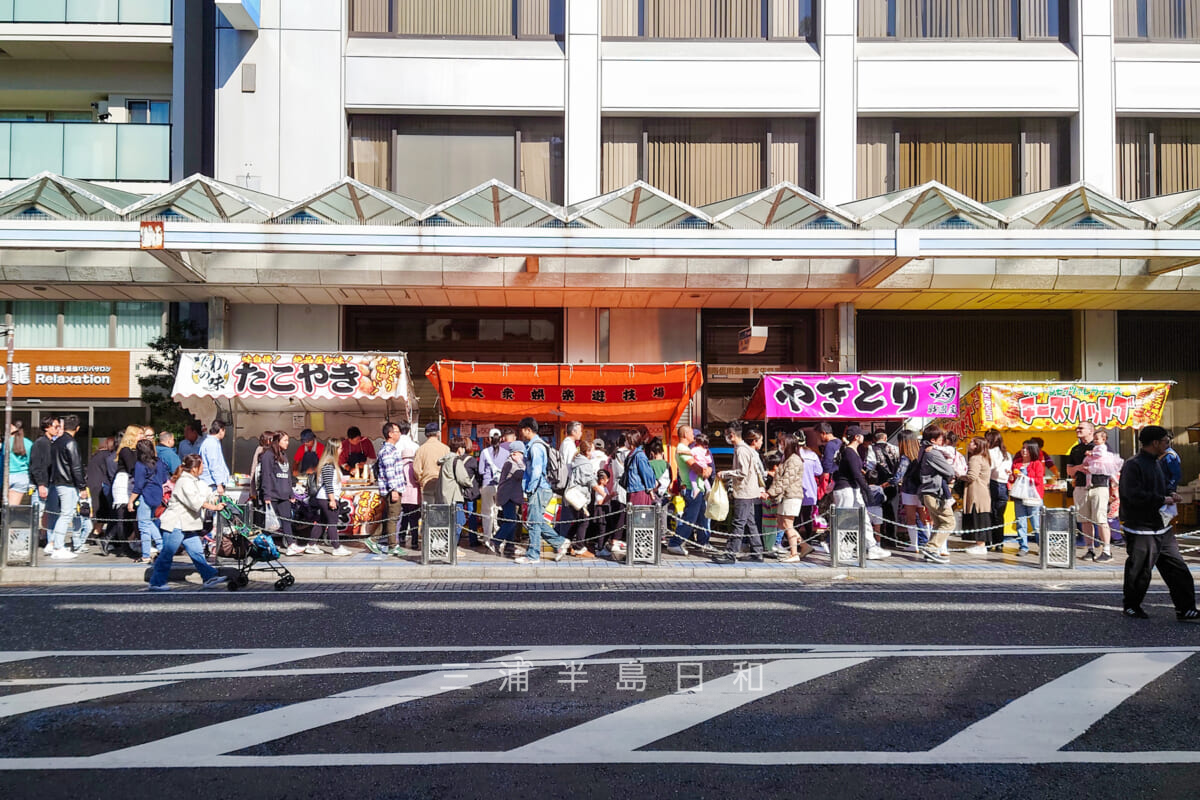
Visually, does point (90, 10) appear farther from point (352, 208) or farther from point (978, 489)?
point (978, 489)

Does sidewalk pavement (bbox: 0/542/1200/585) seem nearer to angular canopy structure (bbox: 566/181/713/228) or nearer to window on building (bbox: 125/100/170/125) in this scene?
angular canopy structure (bbox: 566/181/713/228)

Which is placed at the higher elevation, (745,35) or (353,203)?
(745,35)

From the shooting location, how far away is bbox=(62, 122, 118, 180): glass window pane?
1728cm

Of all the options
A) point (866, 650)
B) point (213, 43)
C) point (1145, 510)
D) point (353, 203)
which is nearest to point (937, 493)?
point (1145, 510)

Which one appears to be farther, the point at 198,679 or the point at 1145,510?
the point at 1145,510

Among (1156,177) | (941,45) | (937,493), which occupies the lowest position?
(937,493)

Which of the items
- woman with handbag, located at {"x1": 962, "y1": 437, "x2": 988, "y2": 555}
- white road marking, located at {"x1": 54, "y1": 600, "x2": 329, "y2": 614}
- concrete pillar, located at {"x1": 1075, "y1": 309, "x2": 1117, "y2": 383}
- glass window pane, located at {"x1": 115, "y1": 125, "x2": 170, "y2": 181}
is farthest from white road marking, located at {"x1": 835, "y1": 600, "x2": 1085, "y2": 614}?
glass window pane, located at {"x1": 115, "y1": 125, "x2": 170, "y2": 181}

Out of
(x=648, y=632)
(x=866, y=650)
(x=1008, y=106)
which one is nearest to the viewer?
(x=866, y=650)

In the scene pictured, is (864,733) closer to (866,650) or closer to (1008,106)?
(866,650)

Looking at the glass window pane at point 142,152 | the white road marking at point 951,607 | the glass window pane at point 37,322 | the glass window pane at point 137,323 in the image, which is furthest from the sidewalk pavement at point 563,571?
the glass window pane at point 142,152

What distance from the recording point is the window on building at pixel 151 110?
748 inches

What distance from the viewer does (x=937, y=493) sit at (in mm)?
12195

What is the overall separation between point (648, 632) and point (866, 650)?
187 centimetres

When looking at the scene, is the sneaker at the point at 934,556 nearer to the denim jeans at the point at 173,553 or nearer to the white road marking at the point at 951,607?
the white road marking at the point at 951,607
